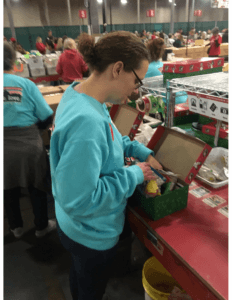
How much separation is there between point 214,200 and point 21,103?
1.70 meters

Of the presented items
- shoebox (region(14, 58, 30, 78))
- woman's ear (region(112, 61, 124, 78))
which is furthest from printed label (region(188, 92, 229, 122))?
shoebox (region(14, 58, 30, 78))

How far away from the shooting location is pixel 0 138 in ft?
Result: 3.94

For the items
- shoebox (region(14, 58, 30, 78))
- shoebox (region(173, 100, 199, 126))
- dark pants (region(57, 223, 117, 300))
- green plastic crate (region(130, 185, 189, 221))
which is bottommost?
Result: dark pants (region(57, 223, 117, 300))

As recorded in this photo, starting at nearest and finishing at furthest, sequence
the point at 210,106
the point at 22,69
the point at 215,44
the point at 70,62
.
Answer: the point at 210,106
the point at 70,62
the point at 22,69
the point at 215,44

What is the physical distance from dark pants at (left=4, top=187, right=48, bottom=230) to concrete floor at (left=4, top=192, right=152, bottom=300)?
155mm

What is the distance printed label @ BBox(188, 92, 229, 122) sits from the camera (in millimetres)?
1422

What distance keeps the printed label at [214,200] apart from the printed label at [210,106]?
1.56ft

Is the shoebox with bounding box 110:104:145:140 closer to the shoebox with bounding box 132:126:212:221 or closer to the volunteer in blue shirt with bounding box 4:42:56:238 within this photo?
the shoebox with bounding box 132:126:212:221

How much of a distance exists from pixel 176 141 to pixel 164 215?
0.46 m

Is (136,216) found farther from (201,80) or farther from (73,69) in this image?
(73,69)

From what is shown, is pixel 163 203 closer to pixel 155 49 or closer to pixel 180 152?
pixel 180 152

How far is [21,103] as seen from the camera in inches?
80.3

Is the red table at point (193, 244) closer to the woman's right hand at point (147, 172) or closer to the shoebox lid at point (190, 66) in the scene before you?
the woman's right hand at point (147, 172)

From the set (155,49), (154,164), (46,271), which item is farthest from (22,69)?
(154,164)
